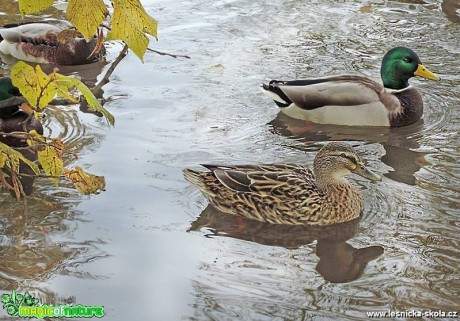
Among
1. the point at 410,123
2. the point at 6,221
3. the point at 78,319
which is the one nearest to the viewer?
the point at 78,319

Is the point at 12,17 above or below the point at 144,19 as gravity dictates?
below

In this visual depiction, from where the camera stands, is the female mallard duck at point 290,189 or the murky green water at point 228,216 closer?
the murky green water at point 228,216

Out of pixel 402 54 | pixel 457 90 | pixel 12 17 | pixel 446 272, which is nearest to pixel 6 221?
pixel 446 272

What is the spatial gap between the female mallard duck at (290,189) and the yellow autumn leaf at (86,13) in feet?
10.9

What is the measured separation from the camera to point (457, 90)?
8242 millimetres

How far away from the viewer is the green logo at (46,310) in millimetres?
4641

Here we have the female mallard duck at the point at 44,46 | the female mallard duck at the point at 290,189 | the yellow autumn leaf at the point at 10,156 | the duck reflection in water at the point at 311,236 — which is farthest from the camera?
the female mallard duck at the point at 44,46

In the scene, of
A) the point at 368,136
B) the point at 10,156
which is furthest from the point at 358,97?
the point at 10,156

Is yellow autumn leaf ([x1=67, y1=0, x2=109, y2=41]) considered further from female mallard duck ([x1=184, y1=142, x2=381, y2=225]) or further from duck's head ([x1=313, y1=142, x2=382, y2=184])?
duck's head ([x1=313, y1=142, x2=382, y2=184])

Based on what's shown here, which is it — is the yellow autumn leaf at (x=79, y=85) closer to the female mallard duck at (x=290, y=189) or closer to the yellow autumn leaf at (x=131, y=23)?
the yellow autumn leaf at (x=131, y=23)

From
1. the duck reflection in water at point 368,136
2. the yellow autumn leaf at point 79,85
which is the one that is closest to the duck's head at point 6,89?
the duck reflection in water at point 368,136

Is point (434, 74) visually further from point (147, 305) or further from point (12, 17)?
point (12, 17)

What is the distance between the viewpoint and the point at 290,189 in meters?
5.81

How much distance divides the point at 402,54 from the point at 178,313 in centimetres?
424
